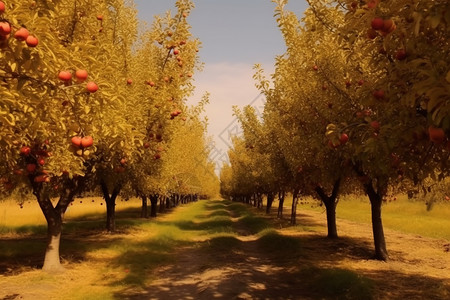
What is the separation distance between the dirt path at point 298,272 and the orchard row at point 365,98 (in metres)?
2.18

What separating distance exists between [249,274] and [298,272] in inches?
82.7

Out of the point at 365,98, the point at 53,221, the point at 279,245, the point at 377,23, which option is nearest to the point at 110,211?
the point at 53,221

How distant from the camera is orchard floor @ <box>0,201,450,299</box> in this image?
11852 mm

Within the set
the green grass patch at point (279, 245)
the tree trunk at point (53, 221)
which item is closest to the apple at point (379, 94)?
the tree trunk at point (53, 221)

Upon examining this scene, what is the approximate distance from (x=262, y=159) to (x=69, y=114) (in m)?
28.3

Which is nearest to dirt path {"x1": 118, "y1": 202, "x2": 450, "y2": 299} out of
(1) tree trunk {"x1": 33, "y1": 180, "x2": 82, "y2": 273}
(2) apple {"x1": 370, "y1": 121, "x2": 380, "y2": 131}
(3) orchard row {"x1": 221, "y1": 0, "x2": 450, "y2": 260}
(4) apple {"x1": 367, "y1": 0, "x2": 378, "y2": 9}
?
(3) orchard row {"x1": 221, "y1": 0, "x2": 450, "y2": 260}

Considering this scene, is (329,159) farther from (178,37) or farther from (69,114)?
(69,114)

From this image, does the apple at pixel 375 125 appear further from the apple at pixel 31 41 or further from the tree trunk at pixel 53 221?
the tree trunk at pixel 53 221

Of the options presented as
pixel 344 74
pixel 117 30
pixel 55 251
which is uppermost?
pixel 117 30

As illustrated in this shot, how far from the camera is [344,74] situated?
1340 centimetres

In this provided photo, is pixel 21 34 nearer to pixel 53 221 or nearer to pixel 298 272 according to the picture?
pixel 53 221

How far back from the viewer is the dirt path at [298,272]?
11.8 meters

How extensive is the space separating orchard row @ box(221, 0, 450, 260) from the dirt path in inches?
86.0

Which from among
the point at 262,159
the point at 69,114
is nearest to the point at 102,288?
the point at 69,114
